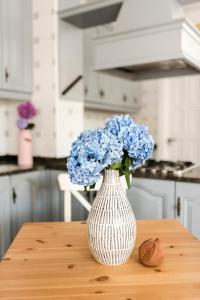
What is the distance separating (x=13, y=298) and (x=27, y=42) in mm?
2200

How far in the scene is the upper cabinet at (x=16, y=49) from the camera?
229cm

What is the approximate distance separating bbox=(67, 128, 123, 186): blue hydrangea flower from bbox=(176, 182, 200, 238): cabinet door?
3.52 feet

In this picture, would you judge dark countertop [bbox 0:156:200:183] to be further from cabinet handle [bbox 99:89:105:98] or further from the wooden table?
cabinet handle [bbox 99:89:105:98]

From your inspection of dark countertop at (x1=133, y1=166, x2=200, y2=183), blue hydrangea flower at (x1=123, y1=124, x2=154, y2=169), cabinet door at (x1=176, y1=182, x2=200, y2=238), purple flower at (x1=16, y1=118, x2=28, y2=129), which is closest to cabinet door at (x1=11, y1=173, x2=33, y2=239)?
purple flower at (x1=16, y1=118, x2=28, y2=129)

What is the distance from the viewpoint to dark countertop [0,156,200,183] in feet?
5.80

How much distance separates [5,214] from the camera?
80.2 inches

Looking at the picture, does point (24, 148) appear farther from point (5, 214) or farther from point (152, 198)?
point (152, 198)

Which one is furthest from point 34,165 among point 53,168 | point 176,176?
point 176,176

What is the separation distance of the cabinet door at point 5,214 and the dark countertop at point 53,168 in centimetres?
7

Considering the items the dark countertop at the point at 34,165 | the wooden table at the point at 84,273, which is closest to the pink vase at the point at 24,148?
Result: the dark countertop at the point at 34,165

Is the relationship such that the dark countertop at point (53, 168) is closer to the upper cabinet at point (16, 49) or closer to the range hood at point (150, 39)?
the upper cabinet at point (16, 49)

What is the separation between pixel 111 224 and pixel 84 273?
15 centimetres

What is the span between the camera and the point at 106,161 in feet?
→ 2.52

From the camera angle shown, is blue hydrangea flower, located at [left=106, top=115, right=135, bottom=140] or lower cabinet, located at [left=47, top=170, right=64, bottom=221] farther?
lower cabinet, located at [left=47, top=170, right=64, bottom=221]
